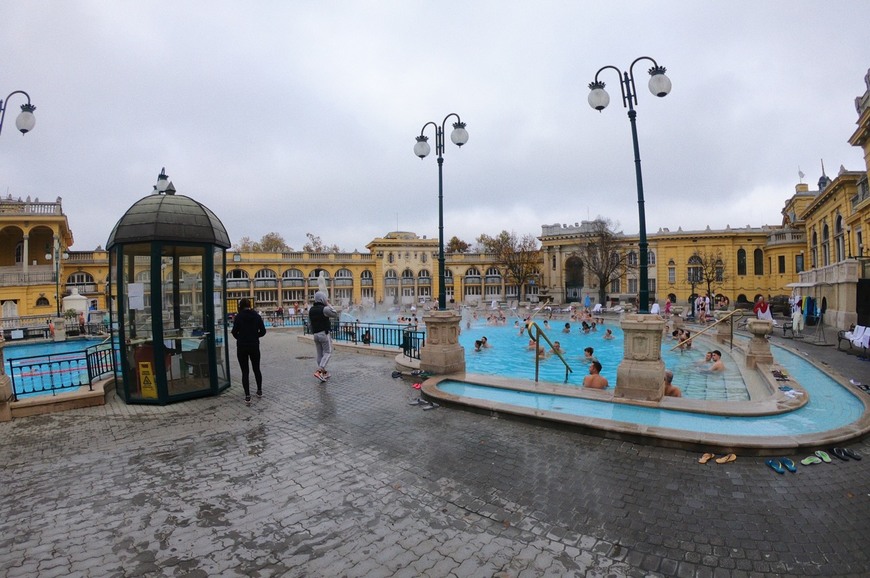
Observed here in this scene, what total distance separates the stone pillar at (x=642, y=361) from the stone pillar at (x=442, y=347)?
3.86 metres

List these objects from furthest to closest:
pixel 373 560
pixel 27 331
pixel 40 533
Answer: pixel 27 331
pixel 40 533
pixel 373 560

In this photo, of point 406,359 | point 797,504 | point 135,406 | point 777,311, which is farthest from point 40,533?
point 777,311

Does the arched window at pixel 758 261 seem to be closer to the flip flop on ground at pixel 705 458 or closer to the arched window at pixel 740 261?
the arched window at pixel 740 261

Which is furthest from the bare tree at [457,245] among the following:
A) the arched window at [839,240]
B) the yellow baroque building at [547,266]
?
the arched window at [839,240]

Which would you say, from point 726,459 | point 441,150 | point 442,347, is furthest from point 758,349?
point 441,150

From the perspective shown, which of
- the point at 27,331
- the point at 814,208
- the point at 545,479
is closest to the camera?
the point at 545,479

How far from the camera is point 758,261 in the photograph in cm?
4984

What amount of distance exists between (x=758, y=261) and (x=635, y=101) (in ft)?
180

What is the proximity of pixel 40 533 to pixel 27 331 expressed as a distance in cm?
2965

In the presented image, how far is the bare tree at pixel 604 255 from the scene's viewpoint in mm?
49938

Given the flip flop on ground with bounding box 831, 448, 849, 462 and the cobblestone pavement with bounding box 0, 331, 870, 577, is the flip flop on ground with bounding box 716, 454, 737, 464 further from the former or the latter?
the flip flop on ground with bounding box 831, 448, 849, 462

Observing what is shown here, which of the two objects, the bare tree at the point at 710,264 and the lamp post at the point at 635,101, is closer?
the lamp post at the point at 635,101

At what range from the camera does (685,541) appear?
335 centimetres

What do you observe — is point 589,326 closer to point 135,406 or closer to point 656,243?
point 135,406
